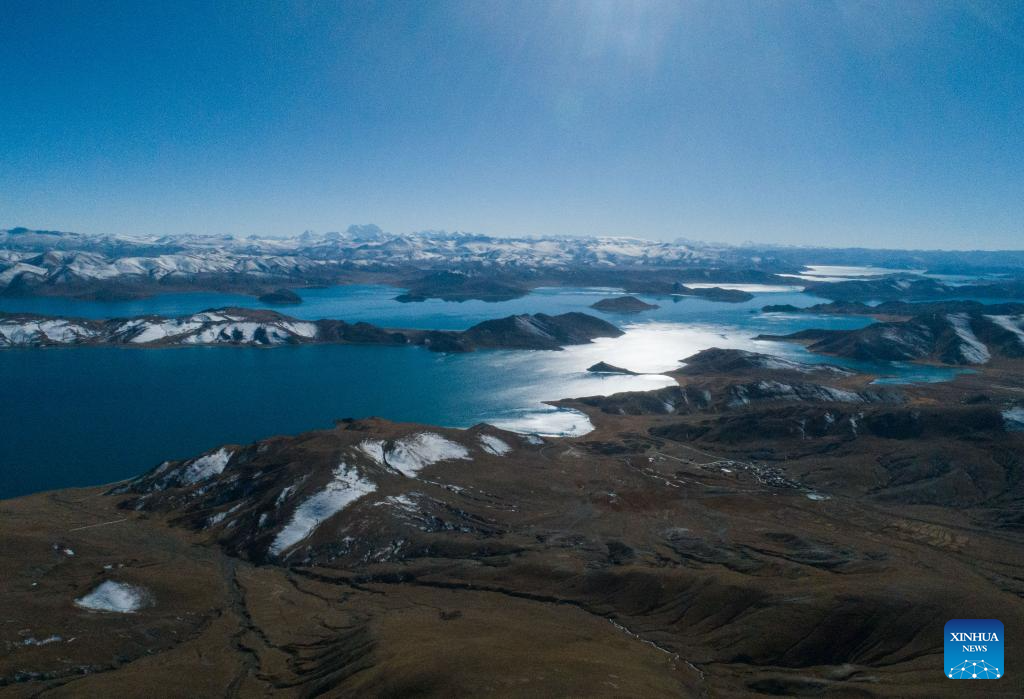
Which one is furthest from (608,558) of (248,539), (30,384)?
(30,384)

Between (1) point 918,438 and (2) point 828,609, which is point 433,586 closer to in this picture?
(2) point 828,609

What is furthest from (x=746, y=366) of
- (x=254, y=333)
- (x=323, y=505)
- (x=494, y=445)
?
(x=254, y=333)

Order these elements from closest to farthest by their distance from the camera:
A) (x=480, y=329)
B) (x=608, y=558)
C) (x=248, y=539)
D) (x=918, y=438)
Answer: (x=608, y=558), (x=248, y=539), (x=918, y=438), (x=480, y=329)

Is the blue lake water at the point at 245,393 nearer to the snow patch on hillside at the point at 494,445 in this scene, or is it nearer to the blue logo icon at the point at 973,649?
the snow patch on hillside at the point at 494,445

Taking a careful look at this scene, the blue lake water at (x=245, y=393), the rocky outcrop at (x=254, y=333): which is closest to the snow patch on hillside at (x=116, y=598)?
the blue lake water at (x=245, y=393)

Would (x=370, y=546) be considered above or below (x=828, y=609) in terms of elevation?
below

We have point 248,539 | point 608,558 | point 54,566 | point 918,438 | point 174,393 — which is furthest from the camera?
point 174,393

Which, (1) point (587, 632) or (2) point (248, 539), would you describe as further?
(2) point (248, 539)
